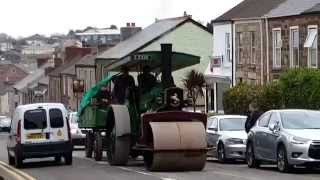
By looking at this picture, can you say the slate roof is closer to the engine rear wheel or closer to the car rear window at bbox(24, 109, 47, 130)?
the engine rear wheel

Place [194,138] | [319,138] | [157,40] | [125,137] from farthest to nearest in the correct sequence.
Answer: [157,40] < [125,137] < [194,138] < [319,138]

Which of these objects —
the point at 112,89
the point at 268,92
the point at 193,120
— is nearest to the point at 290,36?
the point at 268,92

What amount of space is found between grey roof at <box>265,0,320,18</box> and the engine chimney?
1976 cm

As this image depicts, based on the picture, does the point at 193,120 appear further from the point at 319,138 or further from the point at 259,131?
the point at 319,138

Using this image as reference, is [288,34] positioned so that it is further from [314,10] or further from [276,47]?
[314,10]

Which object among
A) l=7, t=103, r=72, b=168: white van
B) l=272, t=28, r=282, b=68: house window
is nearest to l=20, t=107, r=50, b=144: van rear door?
l=7, t=103, r=72, b=168: white van

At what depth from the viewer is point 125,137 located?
24.4 meters

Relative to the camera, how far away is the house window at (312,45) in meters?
40.9

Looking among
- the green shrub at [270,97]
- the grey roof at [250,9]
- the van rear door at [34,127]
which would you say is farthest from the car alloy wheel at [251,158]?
the grey roof at [250,9]

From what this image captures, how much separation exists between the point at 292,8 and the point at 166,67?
2220 cm

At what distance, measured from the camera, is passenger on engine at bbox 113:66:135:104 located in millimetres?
25002

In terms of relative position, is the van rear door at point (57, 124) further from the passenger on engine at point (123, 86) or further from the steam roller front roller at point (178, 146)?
the steam roller front roller at point (178, 146)

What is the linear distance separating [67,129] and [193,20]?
129ft

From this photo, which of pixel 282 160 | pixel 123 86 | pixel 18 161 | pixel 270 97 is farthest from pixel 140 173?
pixel 270 97
